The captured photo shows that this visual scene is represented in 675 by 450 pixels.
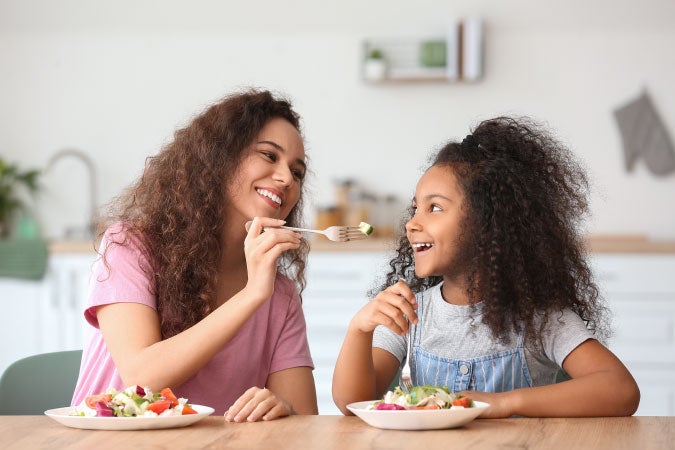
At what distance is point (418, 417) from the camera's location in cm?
130

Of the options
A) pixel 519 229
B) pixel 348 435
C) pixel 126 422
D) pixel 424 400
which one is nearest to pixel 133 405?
pixel 126 422

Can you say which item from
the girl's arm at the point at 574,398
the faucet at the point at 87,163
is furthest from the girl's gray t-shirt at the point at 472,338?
the faucet at the point at 87,163

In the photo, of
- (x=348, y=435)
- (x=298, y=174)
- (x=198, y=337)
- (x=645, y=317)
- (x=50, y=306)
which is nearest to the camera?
→ (x=348, y=435)

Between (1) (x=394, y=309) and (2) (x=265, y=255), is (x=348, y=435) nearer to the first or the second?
(1) (x=394, y=309)

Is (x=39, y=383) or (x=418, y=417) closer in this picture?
(x=418, y=417)

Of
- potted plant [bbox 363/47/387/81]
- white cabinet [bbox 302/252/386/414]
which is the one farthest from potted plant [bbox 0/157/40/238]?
potted plant [bbox 363/47/387/81]

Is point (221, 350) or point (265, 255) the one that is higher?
point (265, 255)

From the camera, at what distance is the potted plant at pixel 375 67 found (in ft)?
14.9

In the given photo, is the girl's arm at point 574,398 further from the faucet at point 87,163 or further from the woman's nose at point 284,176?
the faucet at point 87,163

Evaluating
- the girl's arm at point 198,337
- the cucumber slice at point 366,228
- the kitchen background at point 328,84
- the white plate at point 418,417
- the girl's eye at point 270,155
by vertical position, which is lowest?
the white plate at point 418,417

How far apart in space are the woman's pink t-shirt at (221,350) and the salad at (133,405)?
28 centimetres

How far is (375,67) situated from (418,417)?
339cm

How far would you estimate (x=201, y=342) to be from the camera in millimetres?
1561

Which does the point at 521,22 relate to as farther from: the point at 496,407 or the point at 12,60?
the point at 496,407
